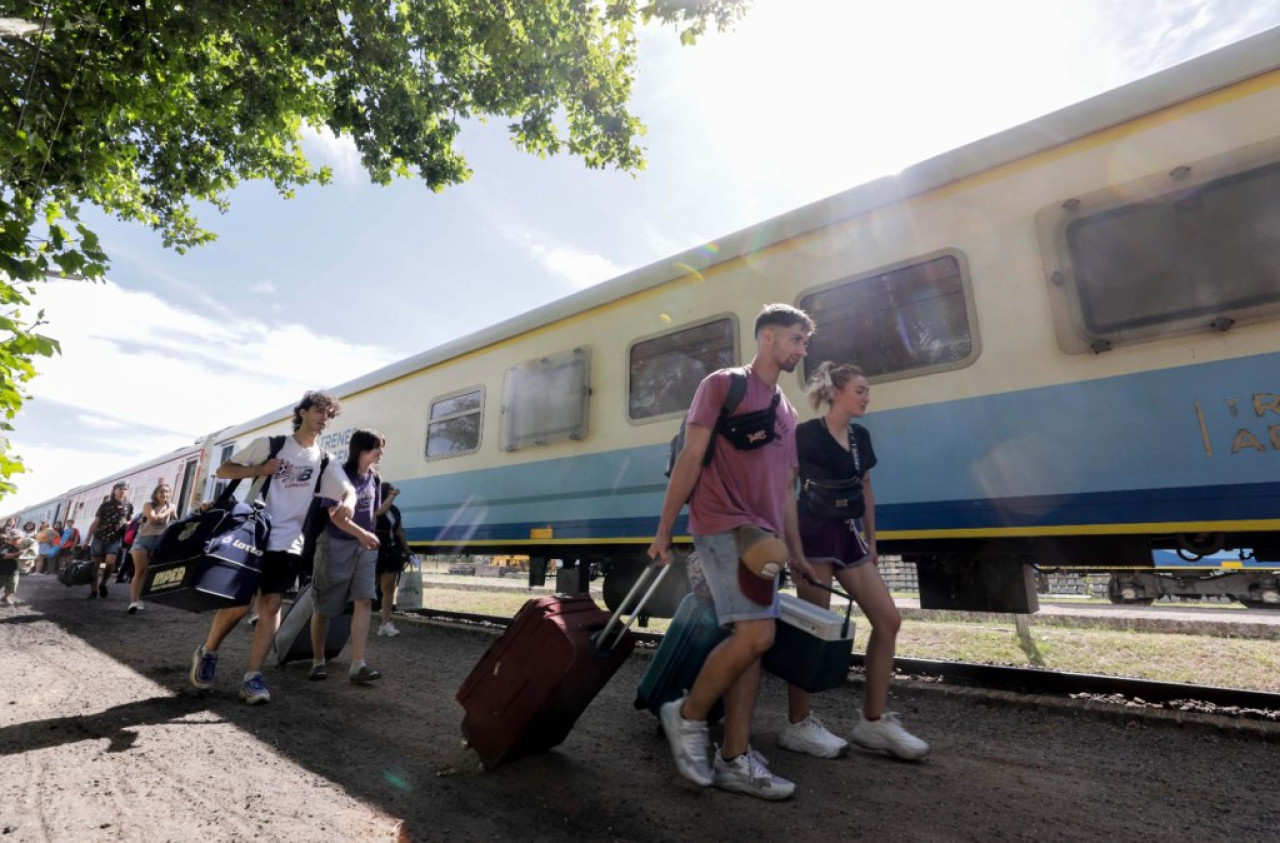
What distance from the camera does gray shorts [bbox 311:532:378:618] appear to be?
4.09m

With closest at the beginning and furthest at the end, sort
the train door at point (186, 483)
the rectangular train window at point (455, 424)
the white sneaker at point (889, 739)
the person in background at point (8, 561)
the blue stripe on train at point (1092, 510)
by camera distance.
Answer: the white sneaker at point (889, 739) → the blue stripe on train at point (1092, 510) → the rectangular train window at point (455, 424) → the person in background at point (8, 561) → the train door at point (186, 483)

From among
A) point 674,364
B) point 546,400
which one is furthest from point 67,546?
point 674,364

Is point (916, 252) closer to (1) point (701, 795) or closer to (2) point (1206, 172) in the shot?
(2) point (1206, 172)

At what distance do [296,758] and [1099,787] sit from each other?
3337mm

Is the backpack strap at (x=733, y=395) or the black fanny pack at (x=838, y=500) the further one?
the black fanny pack at (x=838, y=500)

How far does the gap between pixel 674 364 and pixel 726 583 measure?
10.1 ft

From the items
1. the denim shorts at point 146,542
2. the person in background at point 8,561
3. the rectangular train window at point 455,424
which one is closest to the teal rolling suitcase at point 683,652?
the rectangular train window at point 455,424

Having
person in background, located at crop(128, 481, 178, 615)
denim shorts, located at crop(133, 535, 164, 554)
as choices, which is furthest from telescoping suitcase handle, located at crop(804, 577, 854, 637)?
denim shorts, located at crop(133, 535, 164, 554)

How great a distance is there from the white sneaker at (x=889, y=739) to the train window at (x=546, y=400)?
356 centimetres

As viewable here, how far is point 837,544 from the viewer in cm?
284

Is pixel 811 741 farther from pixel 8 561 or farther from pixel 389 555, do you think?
pixel 8 561

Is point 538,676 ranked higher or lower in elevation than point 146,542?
lower

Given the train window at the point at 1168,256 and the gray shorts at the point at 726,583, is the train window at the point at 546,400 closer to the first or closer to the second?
the gray shorts at the point at 726,583

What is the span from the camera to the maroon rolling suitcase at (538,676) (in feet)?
7.96
